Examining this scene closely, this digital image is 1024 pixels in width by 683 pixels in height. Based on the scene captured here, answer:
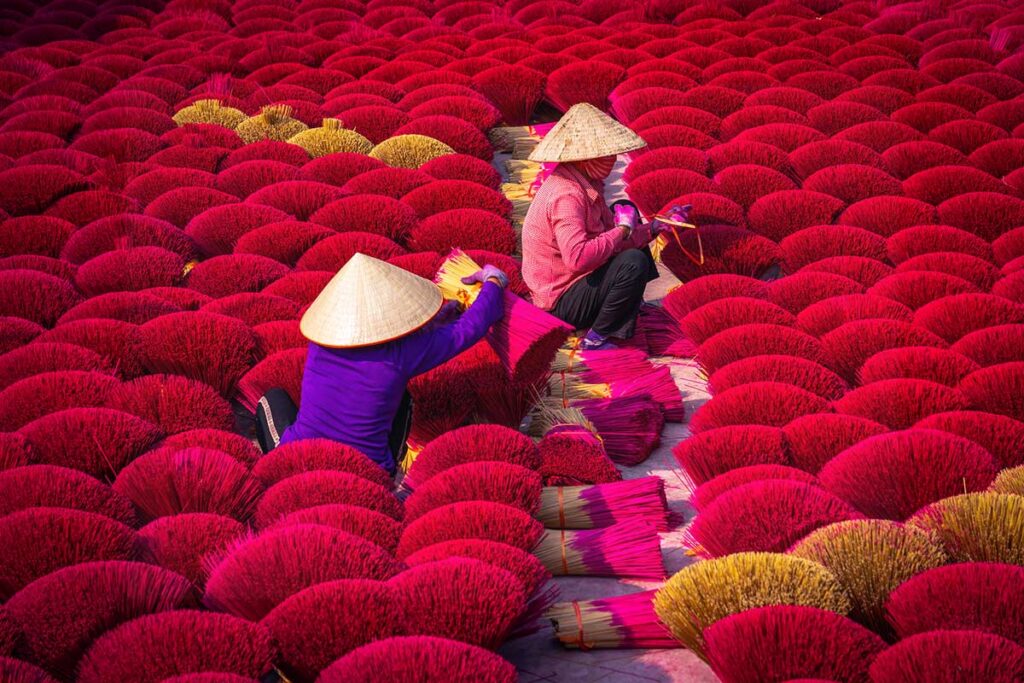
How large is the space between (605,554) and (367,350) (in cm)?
100

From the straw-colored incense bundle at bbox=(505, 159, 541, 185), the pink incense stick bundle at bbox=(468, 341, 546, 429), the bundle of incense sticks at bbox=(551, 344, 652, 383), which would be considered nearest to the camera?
the pink incense stick bundle at bbox=(468, 341, 546, 429)

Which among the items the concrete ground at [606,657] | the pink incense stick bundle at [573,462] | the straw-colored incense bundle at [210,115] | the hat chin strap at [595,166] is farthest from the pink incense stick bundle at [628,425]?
the straw-colored incense bundle at [210,115]

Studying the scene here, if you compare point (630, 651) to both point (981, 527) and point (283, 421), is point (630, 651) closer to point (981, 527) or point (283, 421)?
point (981, 527)

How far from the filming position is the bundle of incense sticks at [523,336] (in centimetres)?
411

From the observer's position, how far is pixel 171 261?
5.02 metres

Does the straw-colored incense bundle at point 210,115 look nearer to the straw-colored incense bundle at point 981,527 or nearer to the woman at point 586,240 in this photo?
the woman at point 586,240

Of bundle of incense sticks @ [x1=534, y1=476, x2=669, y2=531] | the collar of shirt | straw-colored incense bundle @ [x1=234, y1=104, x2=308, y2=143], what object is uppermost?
the collar of shirt

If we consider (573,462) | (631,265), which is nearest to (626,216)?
(631,265)

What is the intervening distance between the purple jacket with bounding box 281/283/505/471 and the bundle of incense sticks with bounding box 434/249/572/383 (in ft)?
0.85

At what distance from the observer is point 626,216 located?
4895 mm

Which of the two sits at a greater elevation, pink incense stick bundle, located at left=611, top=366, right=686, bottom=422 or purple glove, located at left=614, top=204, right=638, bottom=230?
purple glove, located at left=614, top=204, right=638, bottom=230

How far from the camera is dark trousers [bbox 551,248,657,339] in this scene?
4801mm

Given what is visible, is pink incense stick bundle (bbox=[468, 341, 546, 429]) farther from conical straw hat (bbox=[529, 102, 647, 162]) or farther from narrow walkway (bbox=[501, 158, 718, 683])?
conical straw hat (bbox=[529, 102, 647, 162])

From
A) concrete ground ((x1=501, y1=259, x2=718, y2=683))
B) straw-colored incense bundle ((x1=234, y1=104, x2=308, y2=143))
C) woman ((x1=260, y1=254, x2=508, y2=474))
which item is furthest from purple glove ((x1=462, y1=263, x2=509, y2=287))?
straw-colored incense bundle ((x1=234, y1=104, x2=308, y2=143))
